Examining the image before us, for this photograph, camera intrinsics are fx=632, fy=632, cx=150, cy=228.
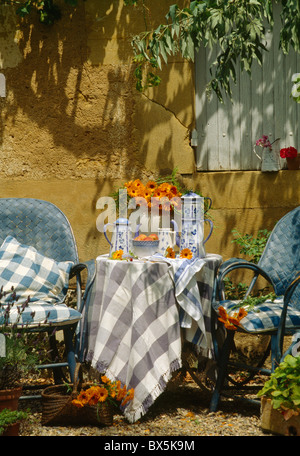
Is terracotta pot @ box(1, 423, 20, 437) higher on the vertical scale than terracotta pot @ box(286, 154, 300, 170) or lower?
lower

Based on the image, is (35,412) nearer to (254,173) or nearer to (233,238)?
(233,238)

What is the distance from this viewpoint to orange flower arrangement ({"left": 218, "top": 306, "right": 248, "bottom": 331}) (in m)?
3.49

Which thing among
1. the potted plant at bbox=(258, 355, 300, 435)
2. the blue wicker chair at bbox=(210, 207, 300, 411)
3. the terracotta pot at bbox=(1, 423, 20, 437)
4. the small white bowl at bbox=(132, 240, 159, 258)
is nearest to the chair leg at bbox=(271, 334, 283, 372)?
the blue wicker chair at bbox=(210, 207, 300, 411)

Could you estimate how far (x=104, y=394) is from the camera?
3.44 meters

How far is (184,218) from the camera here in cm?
392

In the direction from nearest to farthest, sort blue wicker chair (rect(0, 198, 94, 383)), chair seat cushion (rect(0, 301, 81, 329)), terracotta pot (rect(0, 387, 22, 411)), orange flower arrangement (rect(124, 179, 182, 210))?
terracotta pot (rect(0, 387, 22, 411)) → chair seat cushion (rect(0, 301, 81, 329)) → blue wicker chair (rect(0, 198, 94, 383)) → orange flower arrangement (rect(124, 179, 182, 210))

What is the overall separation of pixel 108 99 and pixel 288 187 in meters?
1.51

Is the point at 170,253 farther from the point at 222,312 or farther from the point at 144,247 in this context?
the point at 222,312

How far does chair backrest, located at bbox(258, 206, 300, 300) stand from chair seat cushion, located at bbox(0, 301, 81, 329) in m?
1.30

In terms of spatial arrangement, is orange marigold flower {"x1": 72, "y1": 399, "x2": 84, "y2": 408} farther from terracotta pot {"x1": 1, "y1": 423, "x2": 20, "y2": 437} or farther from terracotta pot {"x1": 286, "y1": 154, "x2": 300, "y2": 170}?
terracotta pot {"x1": 286, "y1": 154, "x2": 300, "y2": 170}

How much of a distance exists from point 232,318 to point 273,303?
1.47ft

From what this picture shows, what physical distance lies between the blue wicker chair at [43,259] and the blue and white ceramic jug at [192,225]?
0.65 m

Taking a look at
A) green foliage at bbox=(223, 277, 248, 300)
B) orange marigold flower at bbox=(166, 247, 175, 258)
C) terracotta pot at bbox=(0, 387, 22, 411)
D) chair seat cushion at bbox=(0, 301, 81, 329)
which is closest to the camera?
terracotta pot at bbox=(0, 387, 22, 411)
